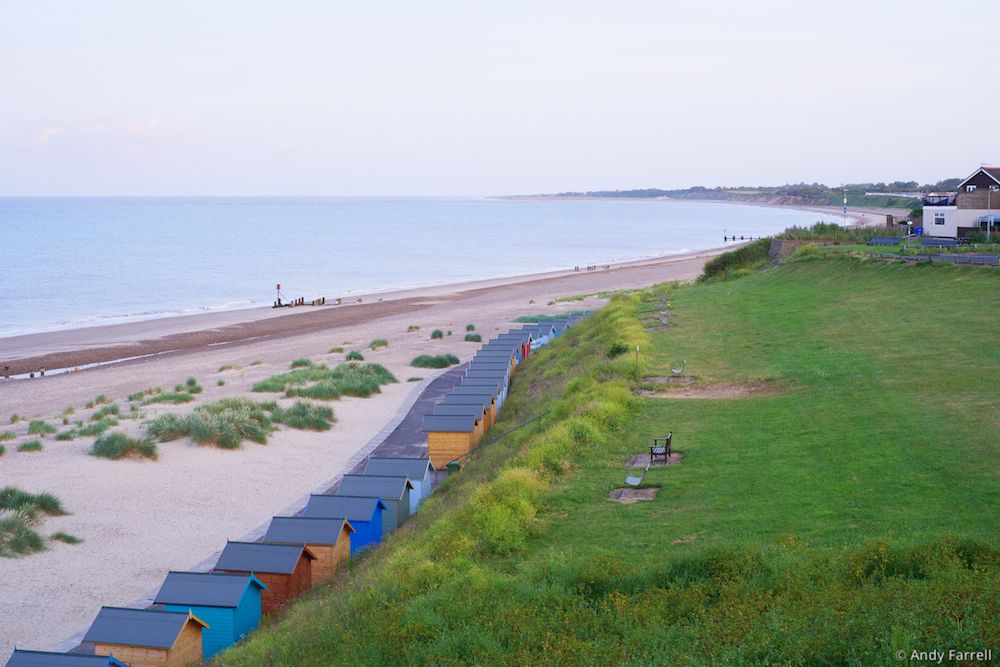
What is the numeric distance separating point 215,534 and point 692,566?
10661 millimetres

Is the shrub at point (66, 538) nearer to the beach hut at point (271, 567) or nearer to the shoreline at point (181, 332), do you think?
the beach hut at point (271, 567)

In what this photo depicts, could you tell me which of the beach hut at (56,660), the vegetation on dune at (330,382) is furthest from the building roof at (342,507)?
the vegetation on dune at (330,382)

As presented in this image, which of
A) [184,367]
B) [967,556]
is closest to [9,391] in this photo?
[184,367]

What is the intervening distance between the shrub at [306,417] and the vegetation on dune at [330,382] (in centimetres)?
224

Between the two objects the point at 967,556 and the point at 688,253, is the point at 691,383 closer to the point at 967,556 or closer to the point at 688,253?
the point at 967,556

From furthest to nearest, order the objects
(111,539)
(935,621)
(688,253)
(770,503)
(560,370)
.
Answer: (688,253)
(560,370)
(111,539)
(770,503)
(935,621)

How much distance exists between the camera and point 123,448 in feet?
72.5

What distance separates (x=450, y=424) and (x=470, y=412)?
1.06 meters

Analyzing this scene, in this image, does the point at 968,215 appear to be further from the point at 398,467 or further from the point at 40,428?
the point at 40,428

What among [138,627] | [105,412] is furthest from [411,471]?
[105,412]

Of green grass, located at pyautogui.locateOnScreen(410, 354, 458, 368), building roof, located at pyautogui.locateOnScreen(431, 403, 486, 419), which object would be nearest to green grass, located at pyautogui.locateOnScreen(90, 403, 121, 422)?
building roof, located at pyautogui.locateOnScreen(431, 403, 486, 419)

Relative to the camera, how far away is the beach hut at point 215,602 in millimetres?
12180

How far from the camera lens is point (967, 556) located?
9109mm

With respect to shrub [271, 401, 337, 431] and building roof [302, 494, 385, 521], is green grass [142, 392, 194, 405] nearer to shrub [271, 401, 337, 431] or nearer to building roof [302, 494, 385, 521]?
shrub [271, 401, 337, 431]
